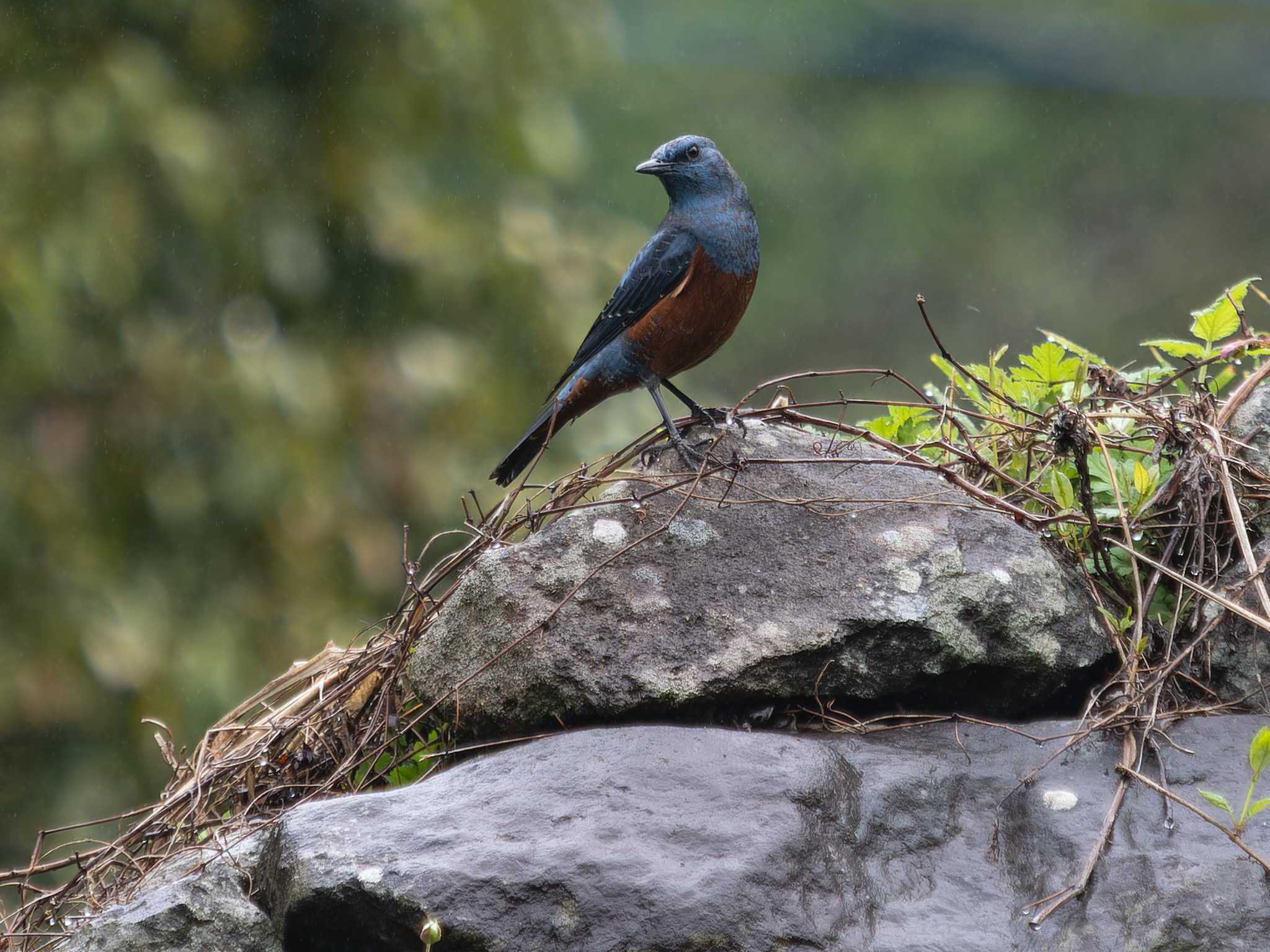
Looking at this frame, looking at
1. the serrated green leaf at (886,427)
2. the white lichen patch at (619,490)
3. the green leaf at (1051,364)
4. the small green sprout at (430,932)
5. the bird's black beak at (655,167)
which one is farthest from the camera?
the bird's black beak at (655,167)

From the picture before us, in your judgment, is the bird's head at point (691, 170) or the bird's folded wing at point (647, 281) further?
the bird's head at point (691, 170)

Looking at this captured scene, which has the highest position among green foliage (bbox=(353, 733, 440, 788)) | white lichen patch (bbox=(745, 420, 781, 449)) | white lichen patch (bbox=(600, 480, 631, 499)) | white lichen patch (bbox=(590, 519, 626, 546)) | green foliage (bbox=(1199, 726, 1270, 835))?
white lichen patch (bbox=(745, 420, 781, 449))

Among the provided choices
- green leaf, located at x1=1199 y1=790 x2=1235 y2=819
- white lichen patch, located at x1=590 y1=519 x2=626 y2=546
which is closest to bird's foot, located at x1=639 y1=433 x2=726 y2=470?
white lichen patch, located at x1=590 y1=519 x2=626 y2=546

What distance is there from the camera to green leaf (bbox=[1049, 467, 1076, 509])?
2684 mm

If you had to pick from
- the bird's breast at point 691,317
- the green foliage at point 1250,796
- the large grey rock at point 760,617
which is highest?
the bird's breast at point 691,317

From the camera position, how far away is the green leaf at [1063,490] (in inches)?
106

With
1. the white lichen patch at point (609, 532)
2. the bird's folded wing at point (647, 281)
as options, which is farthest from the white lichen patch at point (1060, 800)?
the bird's folded wing at point (647, 281)

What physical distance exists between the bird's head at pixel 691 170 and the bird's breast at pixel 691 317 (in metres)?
0.23

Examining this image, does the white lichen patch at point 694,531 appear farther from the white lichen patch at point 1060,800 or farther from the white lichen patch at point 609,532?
the white lichen patch at point 1060,800

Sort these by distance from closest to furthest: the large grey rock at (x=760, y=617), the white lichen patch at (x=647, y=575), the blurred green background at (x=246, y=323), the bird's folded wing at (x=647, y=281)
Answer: the large grey rock at (x=760, y=617) < the white lichen patch at (x=647, y=575) < the bird's folded wing at (x=647, y=281) < the blurred green background at (x=246, y=323)

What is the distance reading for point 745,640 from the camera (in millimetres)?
2402

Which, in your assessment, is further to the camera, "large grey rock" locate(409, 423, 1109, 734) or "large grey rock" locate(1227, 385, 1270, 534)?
"large grey rock" locate(1227, 385, 1270, 534)

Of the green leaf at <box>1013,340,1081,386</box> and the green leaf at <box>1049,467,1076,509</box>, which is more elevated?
the green leaf at <box>1013,340,1081,386</box>

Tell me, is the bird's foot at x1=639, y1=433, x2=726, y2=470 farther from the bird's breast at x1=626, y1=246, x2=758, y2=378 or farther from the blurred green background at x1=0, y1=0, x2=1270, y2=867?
the blurred green background at x1=0, y1=0, x2=1270, y2=867
